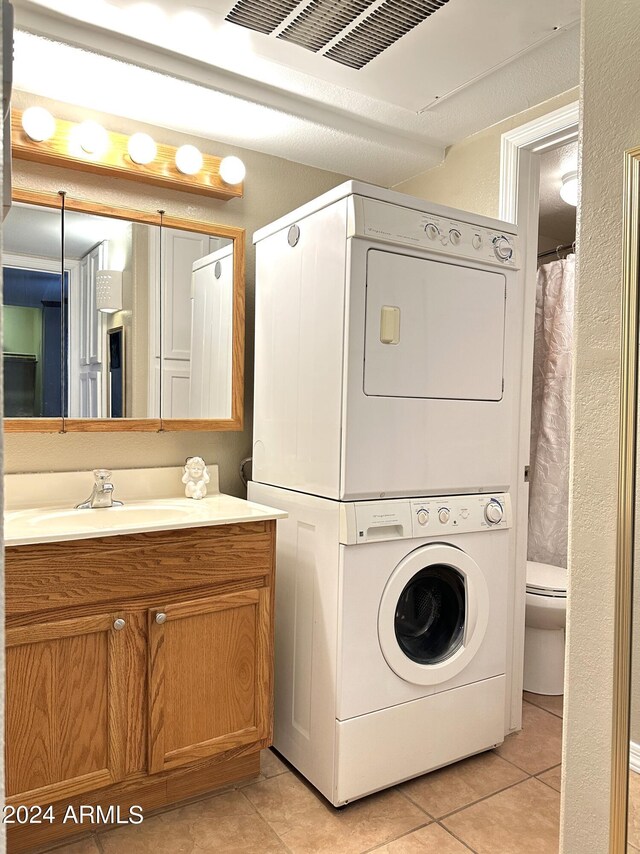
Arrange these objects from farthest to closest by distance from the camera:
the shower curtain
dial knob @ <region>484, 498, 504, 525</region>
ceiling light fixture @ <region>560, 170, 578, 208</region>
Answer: the shower curtain < ceiling light fixture @ <region>560, 170, 578, 208</region> < dial knob @ <region>484, 498, 504, 525</region>

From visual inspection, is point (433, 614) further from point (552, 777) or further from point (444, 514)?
point (552, 777)

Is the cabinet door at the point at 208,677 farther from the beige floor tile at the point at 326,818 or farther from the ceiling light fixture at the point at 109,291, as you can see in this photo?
the ceiling light fixture at the point at 109,291

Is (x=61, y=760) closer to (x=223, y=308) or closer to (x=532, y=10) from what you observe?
(x=223, y=308)

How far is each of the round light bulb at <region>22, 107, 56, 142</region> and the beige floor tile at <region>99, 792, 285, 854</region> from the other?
2219 mm

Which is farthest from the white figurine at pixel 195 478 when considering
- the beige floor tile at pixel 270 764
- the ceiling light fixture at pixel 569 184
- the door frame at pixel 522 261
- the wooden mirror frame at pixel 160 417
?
the ceiling light fixture at pixel 569 184

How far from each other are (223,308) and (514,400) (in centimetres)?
122

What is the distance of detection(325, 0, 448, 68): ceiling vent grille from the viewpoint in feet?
5.89

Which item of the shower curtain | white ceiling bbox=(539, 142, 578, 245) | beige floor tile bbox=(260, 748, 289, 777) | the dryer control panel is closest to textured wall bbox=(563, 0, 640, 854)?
the dryer control panel

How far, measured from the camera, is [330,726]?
6.48 ft

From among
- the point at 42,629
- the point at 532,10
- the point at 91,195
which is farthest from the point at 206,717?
the point at 532,10

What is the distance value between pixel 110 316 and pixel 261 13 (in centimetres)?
111

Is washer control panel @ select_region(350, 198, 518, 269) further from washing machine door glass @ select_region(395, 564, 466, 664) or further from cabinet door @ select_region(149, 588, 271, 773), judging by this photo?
cabinet door @ select_region(149, 588, 271, 773)

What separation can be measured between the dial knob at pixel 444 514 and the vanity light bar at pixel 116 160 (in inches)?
58.6

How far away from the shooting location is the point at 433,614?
2.22 meters
